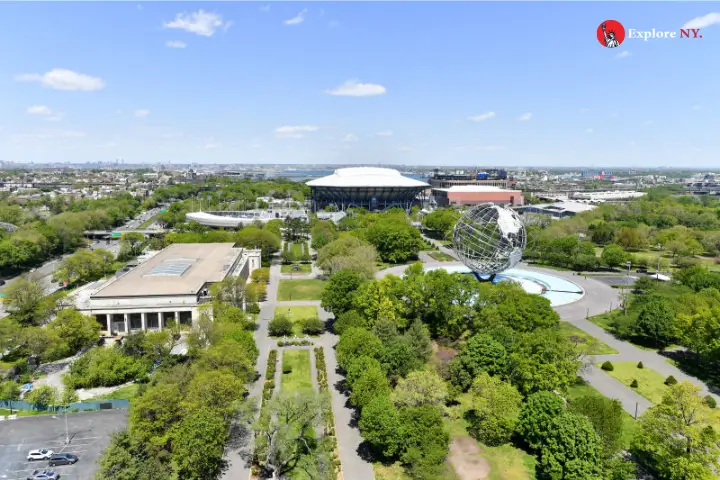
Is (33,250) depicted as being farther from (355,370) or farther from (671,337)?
(671,337)

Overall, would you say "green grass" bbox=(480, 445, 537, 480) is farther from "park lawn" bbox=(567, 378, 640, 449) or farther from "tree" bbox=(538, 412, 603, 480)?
"park lawn" bbox=(567, 378, 640, 449)

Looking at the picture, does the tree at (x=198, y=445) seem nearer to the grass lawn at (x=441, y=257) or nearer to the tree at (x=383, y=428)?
the tree at (x=383, y=428)

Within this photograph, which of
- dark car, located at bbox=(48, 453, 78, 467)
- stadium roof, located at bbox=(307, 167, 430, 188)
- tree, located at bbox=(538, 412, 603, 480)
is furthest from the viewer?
stadium roof, located at bbox=(307, 167, 430, 188)

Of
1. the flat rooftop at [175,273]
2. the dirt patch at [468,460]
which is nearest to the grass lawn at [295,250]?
the flat rooftop at [175,273]

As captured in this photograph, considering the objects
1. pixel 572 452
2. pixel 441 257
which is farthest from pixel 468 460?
pixel 441 257

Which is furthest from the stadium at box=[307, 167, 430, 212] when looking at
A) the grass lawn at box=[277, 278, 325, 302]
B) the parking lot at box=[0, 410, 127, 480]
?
the parking lot at box=[0, 410, 127, 480]
